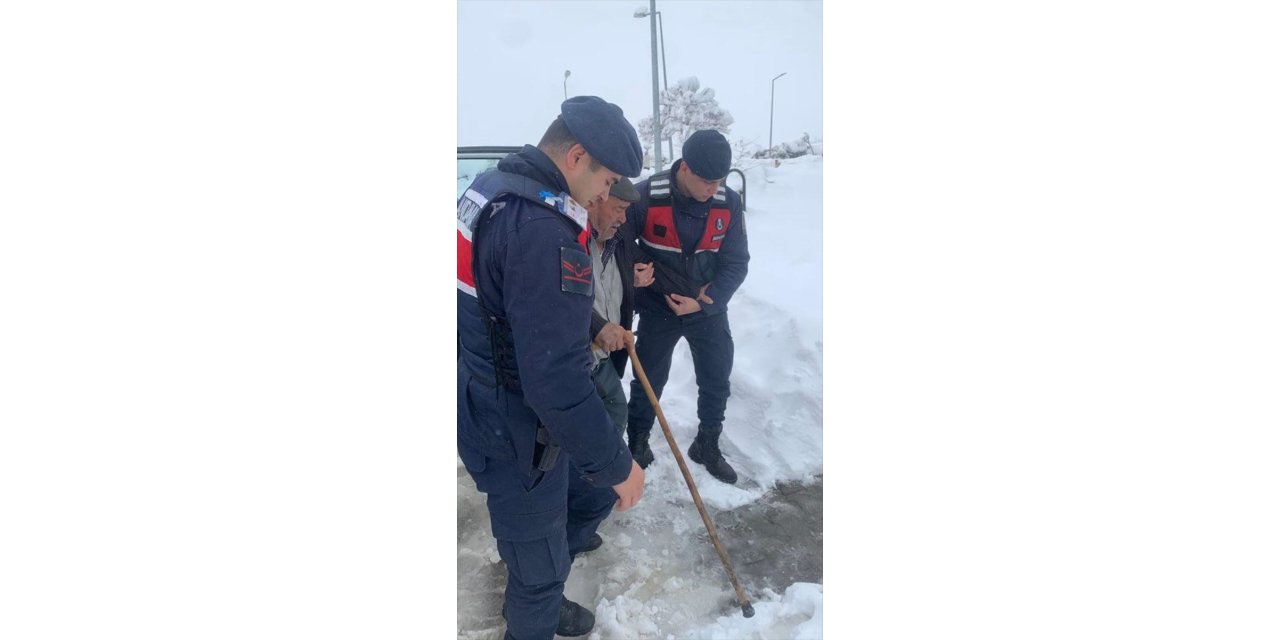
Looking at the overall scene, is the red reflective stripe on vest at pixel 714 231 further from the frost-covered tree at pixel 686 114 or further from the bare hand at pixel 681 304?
the frost-covered tree at pixel 686 114

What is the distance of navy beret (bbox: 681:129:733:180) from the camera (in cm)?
213

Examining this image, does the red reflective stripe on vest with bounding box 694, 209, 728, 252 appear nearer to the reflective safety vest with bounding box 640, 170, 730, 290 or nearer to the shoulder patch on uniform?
the reflective safety vest with bounding box 640, 170, 730, 290

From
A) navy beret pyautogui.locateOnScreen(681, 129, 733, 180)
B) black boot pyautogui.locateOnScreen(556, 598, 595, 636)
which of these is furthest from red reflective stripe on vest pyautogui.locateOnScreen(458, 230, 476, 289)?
black boot pyautogui.locateOnScreen(556, 598, 595, 636)

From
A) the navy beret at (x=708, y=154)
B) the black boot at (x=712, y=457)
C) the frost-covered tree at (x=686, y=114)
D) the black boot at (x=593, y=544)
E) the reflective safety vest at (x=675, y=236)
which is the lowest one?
the black boot at (x=593, y=544)

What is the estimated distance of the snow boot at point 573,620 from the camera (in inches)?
78.6

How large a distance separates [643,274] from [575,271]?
1.19m

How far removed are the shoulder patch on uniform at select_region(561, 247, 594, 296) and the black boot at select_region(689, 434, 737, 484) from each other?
156cm

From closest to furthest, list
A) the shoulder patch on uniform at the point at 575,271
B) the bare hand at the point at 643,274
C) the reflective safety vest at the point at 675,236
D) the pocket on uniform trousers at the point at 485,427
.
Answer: the shoulder patch on uniform at the point at 575,271
the pocket on uniform trousers at the point at 485,427
the reflective safety vest at the point at 675,236
the bare hand at the point at 643,274

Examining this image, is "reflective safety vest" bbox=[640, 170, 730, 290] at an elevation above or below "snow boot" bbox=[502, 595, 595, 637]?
above

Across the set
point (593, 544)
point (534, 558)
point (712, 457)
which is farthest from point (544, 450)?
point (712, 457)

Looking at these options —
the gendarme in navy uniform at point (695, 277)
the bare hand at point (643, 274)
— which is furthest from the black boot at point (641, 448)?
the bare hand at point (643, 274)

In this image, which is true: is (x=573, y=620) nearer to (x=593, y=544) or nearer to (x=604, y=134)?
(x=593, y=544)

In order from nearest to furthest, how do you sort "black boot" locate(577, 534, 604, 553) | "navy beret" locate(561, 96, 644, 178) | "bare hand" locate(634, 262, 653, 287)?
1. "navy beret" locate(561, 96, 644, 178)
2. "black boot" locate(577, 534, 604, 553)
3. "bare hand" locate(634, 262, 653, 287)

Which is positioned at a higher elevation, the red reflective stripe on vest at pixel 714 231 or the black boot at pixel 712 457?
the red reflective stripe on vest at pixel 714 231
